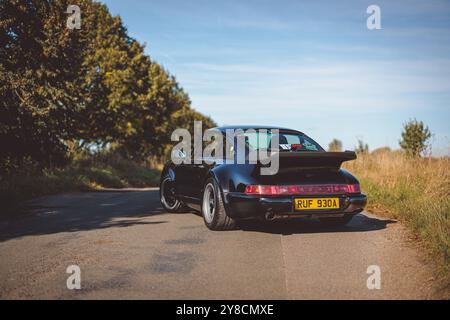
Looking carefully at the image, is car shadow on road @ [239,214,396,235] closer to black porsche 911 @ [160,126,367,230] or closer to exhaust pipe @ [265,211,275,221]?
black porsche 911 @ [160,126,367,230]

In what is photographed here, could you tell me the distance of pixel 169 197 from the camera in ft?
28.9

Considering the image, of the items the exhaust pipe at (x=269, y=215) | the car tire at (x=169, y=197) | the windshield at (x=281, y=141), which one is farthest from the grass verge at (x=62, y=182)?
the exhaust pipe at (x=269, y=215)

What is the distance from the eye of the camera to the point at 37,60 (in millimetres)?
15195

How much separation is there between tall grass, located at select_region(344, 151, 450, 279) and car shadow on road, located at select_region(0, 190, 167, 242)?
155 inches

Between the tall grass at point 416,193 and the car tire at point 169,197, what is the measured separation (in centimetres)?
370

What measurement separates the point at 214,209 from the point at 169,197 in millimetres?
2493

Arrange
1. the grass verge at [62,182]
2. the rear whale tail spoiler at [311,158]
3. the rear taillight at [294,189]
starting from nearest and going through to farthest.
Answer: the rear whale tail spoiler at [311,158] → the rear taillight at [294,189] → the grass verge at [62,182]

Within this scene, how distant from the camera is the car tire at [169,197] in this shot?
862 cm

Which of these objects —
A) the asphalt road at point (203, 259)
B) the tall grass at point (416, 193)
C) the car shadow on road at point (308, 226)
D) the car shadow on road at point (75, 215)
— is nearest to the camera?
the asphalt road at point (203, 259)

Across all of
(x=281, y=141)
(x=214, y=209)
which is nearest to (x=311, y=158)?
(x=281, y=141)

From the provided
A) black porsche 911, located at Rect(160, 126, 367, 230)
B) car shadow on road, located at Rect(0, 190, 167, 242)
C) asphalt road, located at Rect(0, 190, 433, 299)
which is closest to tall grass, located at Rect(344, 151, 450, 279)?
asphalt road, located at Rect(0, 190, 433, 299)

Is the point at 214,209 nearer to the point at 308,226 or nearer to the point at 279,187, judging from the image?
the point at 279,187

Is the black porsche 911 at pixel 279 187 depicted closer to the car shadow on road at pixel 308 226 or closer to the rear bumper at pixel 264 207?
the rear bumper at pixel 264 207

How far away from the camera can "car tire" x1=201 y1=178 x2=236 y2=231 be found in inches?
251
